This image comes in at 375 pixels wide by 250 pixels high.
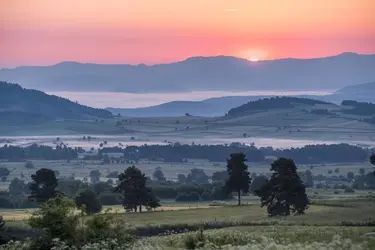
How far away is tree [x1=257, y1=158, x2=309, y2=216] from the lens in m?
81.5

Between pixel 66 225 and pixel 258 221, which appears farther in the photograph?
pixel 258 221

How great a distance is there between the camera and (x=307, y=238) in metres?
42.4

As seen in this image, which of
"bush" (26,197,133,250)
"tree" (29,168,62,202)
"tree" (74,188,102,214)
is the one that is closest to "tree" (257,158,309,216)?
"tree" (74,188,102,214)

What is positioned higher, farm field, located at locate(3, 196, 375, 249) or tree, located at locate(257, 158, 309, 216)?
tree, located at locate(257, 158, 309, 216)

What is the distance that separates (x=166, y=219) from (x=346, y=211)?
16315 millimetres

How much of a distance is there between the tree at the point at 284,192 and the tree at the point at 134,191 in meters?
15.1

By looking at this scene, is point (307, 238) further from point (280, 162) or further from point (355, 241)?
point (280, 162)

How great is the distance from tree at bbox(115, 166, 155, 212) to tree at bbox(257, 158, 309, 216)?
15.1 m

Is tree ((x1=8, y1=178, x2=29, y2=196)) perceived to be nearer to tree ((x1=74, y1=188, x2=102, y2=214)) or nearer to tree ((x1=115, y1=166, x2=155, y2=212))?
tree ((x1=115, y1=166, x2=155, y2=212))

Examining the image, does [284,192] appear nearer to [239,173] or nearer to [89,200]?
[239,173]

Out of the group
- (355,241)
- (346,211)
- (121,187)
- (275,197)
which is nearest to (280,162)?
(275,197)

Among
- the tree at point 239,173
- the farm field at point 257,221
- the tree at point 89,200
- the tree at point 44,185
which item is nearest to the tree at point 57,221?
the farm field at point 257,221

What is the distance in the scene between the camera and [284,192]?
8350 centimetres

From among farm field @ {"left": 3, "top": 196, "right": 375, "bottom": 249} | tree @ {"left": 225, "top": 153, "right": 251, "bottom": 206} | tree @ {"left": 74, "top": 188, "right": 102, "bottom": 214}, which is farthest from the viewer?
tree @ {"left": 225, "top": 153, "right": 251, "bottom": 206}
